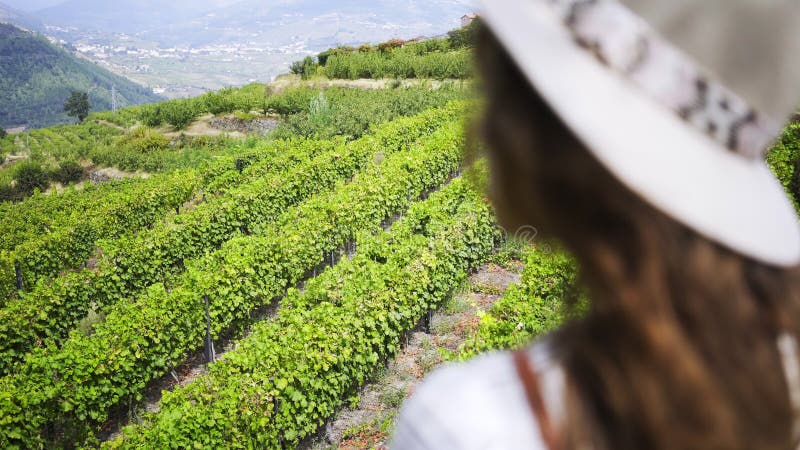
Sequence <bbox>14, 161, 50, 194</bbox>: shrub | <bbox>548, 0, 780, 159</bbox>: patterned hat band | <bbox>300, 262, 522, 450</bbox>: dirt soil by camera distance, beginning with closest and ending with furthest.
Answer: <bbox>548, 0, 780, 159</bbox>: patterned hat band
<bbox>300, 262, 522, 450</bbox>: dirt soil
<bbox>14, 161, 50, 194</bbox>: shrub

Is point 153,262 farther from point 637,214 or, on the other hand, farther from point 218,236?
point 637,214

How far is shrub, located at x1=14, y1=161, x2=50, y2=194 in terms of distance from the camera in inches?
1234

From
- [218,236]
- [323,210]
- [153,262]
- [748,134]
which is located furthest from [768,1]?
[218,236]

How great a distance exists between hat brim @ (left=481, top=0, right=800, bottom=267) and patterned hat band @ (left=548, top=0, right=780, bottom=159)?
1cm

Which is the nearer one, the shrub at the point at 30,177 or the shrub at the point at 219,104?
the shrub at the point at 30,177

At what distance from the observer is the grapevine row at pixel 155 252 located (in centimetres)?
1070

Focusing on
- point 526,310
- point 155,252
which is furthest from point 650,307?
point 155,252

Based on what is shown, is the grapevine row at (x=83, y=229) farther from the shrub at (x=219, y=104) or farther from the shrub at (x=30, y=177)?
the shrub at (x=219, y=104)

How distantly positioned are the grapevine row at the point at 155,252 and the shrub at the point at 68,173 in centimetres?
2257

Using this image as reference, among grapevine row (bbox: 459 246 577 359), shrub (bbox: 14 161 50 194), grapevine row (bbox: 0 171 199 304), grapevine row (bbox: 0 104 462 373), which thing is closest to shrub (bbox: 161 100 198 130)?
shrub (bbox: 14 161 50 194)

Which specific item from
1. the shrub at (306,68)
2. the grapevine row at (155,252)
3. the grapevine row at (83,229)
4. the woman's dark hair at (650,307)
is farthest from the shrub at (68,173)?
the woman's dark hair at (650,307)

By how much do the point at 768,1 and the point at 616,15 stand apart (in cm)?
17

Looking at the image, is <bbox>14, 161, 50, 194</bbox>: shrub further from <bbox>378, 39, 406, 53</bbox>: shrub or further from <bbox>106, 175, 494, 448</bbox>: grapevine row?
<bbox>378, 39, 406, 53</bbox>: shrub

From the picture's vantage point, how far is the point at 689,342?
25.2 inches
